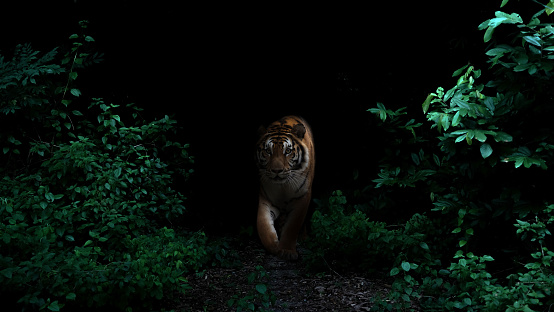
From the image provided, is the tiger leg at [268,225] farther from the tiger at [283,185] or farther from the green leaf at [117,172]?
the green leaf at [117,172]

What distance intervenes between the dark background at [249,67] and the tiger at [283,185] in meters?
0.64

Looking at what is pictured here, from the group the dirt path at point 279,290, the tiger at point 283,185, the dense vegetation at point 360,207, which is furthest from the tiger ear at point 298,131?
the dirt path at point 279,290

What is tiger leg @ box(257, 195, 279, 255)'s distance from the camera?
5105 millimetres

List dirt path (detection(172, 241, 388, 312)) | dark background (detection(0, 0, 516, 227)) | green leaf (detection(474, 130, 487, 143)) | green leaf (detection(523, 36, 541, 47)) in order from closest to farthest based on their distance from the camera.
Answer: green leaf (detection(523, 36, 541, 47)) < green leaf (detection(474, 130, 487, 143)) < dirt path (detection(172, 241, 388, 312)) < dark background (detection(0, 0, 516, 227))

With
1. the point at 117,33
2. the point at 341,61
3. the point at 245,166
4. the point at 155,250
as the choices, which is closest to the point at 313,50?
the point at 341,61

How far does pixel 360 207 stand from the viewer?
5031 mm

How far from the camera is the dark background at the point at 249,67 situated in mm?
5465

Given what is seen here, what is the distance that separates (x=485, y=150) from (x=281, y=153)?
2269 mm

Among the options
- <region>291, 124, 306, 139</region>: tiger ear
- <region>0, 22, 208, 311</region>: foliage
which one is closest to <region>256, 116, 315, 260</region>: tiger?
<region>291, 124, 306, 139</region>: tiger ear

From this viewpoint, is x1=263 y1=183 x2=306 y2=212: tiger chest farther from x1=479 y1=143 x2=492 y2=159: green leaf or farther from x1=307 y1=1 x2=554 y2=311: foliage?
x1=479 y1=143 x2=492 y2=159: green leaf

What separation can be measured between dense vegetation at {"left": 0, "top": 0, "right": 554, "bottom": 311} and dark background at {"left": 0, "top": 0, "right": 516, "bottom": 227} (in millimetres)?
546

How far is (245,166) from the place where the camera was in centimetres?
614

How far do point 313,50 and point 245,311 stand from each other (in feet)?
12.1

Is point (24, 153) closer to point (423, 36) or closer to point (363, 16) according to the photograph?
point (363, 16)
